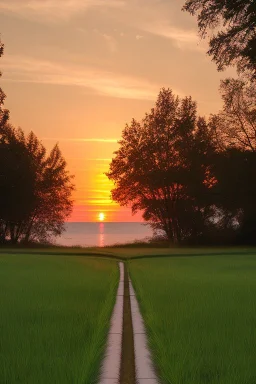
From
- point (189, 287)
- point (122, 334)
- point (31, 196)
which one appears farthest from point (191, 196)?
point (122, 334)

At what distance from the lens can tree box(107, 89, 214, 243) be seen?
69500 millimetres

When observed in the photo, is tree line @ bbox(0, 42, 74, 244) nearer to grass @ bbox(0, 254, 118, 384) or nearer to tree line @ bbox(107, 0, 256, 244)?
tree line @ bbox(107, 0, 256, 244)

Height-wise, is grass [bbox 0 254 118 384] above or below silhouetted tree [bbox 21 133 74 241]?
below

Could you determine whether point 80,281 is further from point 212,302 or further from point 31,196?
point 31,196

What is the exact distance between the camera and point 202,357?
739 cm

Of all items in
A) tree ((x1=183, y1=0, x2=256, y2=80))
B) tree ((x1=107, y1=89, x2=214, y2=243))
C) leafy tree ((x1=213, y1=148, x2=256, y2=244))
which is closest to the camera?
tree ((x1=183, y1=0, x2=256, y2=80))

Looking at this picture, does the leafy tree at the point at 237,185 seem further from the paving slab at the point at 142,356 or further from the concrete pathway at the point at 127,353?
the paving slab at the point at 142,356

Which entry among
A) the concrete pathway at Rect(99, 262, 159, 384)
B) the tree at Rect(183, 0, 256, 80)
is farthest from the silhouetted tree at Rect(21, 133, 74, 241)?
the concrete pathway at Rect(99, 262, 159, 384)

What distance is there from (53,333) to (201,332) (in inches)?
90.0

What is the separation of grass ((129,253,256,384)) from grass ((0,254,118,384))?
845 millimetres

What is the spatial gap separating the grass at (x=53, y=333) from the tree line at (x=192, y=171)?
48.2 metres

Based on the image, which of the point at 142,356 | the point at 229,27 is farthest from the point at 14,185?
the point at 142,356

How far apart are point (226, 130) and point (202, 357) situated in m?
61.8

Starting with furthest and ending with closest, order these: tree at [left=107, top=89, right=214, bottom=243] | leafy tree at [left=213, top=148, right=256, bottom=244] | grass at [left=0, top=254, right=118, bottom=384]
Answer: tree at [left=107, top=89, right=214, bottom=243]
leafy tree at [left=213, top=148, right=256, bottom=244]
grass at [left=0, top=254, right=118, bottom=384]
